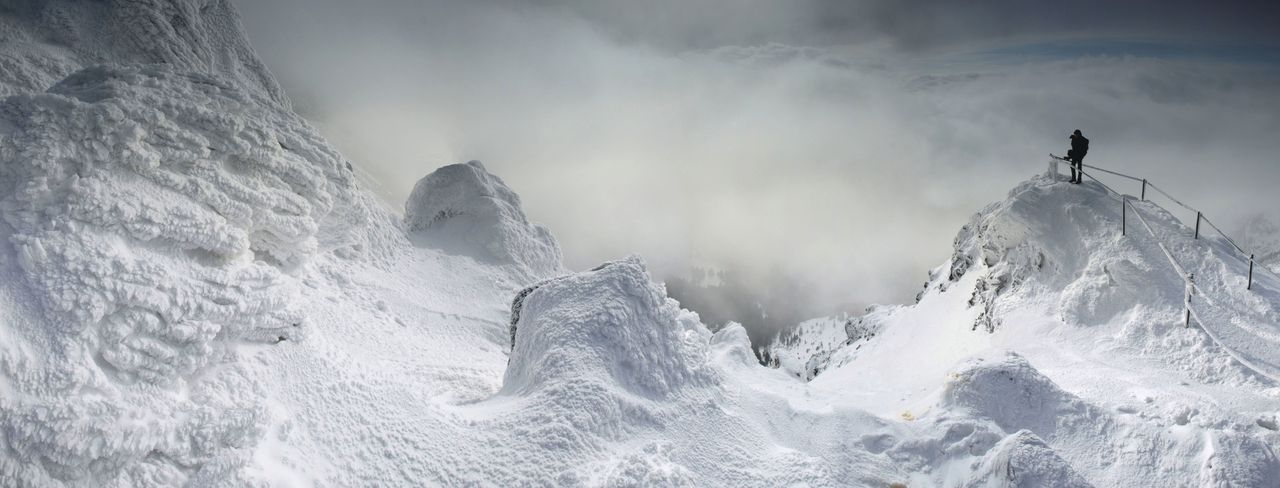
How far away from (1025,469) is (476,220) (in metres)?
12.7

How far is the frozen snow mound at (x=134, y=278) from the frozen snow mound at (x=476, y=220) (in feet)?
26.5

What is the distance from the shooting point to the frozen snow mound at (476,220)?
16500mm

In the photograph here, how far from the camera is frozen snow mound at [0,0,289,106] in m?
10.7

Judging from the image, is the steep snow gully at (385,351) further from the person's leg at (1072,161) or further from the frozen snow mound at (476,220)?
the frozen snow mound at (476,220)

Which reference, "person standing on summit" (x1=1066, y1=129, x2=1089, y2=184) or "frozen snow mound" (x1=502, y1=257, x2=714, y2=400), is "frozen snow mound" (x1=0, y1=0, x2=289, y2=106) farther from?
"person standing on summit" (x1=1066, y1=129, x2=1089, y2=184)

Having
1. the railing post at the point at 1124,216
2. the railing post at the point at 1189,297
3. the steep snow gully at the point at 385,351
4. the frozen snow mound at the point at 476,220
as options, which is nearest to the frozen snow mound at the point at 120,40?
the steep snow gully at the point at 385,351

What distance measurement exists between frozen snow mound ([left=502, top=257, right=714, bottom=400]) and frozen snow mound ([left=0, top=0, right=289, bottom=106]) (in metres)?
5.09

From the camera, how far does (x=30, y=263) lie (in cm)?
577

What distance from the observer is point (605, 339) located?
849 centimetres

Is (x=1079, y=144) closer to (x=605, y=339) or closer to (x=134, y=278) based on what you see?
(x=605, y=339)

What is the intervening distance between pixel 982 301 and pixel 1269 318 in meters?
5.34

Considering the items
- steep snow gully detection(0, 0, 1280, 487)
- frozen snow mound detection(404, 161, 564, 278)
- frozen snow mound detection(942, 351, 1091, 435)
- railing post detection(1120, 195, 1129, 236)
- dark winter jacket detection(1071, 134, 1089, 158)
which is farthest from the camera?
frozen snow mound detection(404, 161, 564, 278)

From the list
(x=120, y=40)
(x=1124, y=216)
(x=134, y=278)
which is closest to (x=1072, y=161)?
(x=1124, y=216)

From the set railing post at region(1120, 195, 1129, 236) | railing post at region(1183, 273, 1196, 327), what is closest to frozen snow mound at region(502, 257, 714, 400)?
railing post at region(1183, 273, 1196, 327)
